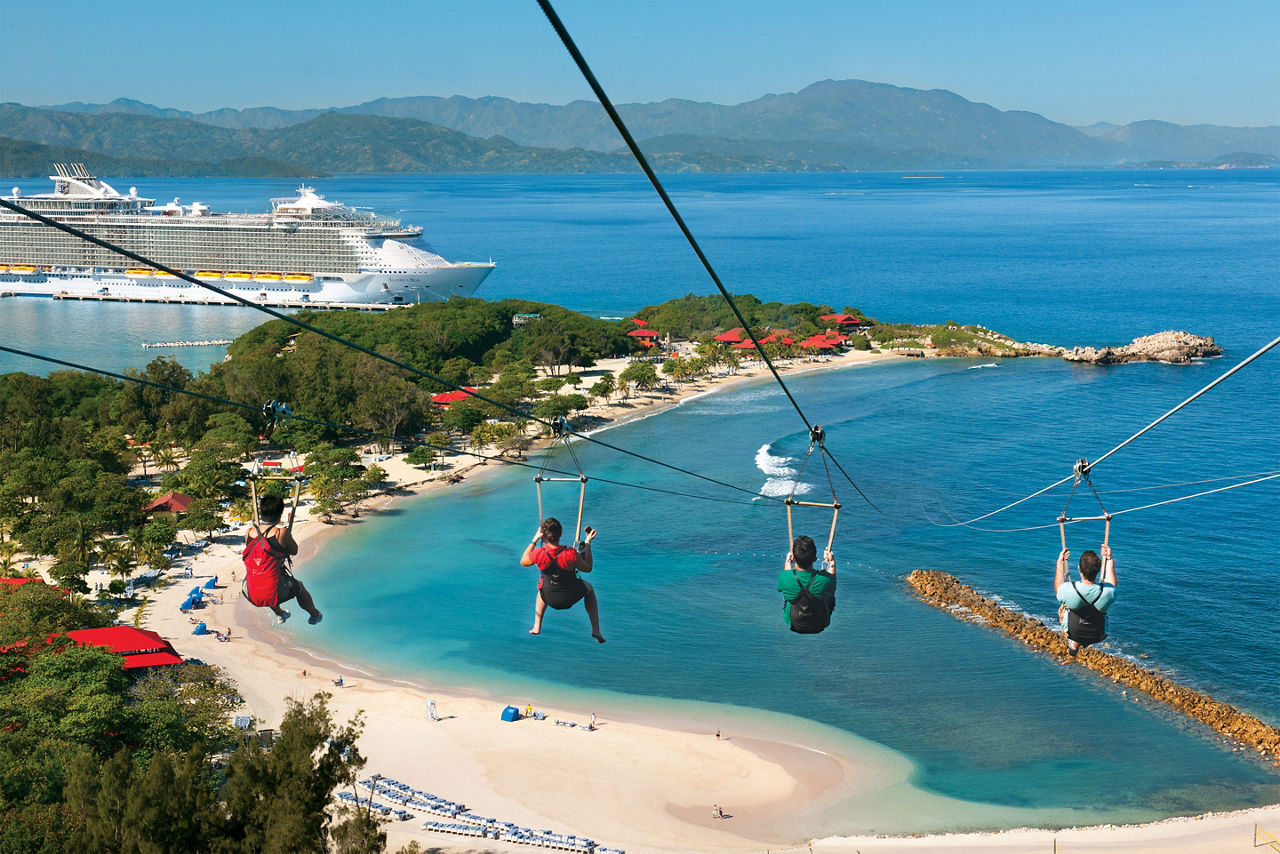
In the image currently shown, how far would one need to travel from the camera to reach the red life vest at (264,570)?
28.3 ft

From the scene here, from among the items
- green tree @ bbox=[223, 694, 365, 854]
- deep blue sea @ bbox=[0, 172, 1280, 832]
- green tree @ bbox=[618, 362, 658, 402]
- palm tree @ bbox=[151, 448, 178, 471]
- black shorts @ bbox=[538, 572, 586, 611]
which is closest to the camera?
black shorts @ bbox=[538, 572, 586, 611]

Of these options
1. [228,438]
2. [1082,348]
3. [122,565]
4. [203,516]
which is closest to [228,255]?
[228,438]

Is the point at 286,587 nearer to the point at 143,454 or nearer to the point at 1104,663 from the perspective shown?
the point at 1104,663

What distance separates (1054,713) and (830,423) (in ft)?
88.6

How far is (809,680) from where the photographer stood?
2409 cm

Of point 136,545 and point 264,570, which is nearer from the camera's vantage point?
point 264,570

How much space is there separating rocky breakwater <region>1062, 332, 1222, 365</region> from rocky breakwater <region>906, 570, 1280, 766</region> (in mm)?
39004

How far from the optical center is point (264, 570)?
8711mm

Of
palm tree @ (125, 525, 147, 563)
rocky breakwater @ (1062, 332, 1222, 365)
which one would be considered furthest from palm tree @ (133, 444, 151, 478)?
rocky breakwater @ (1062, 332, 1222, 365)

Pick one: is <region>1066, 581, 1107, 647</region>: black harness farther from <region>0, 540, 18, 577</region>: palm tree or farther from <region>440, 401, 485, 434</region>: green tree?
<region>440, 401, 485, 434</region>: green tree

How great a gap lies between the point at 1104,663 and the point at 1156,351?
46348mm

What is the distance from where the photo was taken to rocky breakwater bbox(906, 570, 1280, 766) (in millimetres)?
20862

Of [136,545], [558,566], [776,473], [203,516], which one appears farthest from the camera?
[776,473]

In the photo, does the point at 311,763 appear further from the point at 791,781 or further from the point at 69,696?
the point at 791,781
